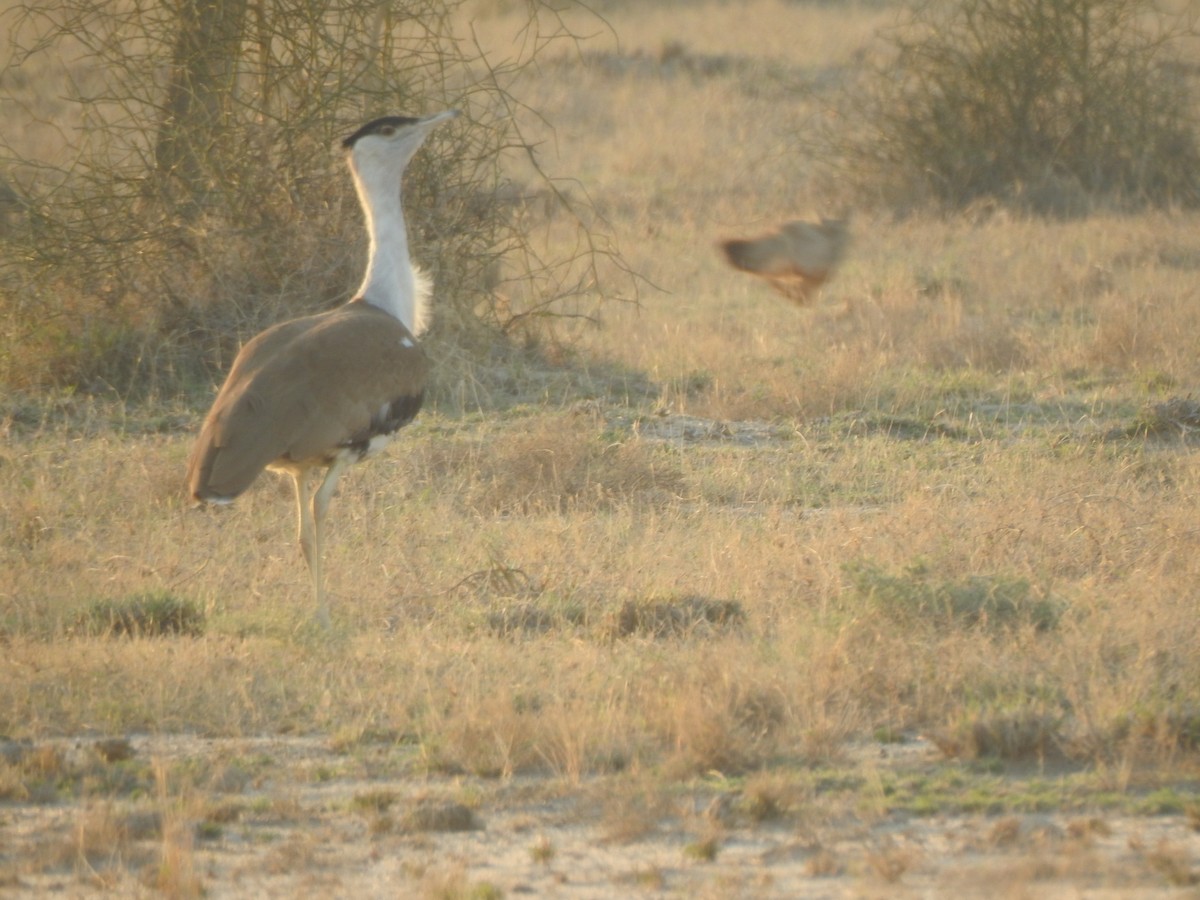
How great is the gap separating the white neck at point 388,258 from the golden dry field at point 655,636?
749 mm

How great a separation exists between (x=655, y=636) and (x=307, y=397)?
1.20m

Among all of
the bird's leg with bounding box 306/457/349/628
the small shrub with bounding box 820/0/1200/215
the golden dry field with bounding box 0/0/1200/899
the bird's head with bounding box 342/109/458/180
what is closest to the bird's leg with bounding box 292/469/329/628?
the bird's leg with bounding box 306/457/349/628

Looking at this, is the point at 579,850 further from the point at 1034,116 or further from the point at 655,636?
the point at 1034,116

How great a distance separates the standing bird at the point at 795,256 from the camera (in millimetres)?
5379

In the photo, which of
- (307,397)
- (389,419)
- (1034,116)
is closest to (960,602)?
(389,419)

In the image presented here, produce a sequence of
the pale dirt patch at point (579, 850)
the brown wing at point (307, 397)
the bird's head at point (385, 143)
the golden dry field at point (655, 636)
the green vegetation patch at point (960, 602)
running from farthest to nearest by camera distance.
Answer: the bird's head at point (385, 143), the brown wing at point (307, 397), the green vegetation patch at point (960, 602), the golden dry field at point (655, 636), the pale dirt patch at point (579, 850)

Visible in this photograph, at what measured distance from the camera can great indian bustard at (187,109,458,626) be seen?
4492 mm

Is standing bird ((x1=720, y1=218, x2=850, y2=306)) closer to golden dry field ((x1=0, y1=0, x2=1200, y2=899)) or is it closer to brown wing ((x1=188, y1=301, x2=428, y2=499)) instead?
golden dry field ((x1=0, y1=0, x2=1200, y2=899))

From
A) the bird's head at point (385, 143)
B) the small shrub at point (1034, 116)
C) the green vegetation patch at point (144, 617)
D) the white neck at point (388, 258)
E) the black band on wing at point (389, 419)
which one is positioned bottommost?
the green vegetation patch at point (144, 617)

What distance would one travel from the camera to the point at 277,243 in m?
7.86

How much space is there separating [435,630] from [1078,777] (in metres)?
1.85

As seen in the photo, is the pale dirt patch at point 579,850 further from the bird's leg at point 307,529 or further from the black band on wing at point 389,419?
the black band on wing at point 389,419

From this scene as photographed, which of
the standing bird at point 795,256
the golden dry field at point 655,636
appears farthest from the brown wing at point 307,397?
the standing bird at point 795,256

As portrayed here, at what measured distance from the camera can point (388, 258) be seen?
5453 millimetres
